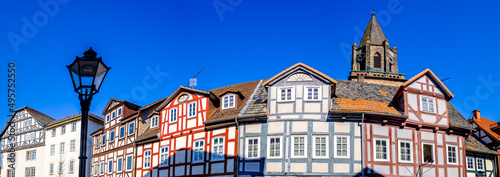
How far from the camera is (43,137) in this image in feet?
205

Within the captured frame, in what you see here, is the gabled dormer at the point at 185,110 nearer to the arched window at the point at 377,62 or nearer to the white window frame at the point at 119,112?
the white window frame at the point at 119,112

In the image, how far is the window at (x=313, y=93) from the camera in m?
31.8

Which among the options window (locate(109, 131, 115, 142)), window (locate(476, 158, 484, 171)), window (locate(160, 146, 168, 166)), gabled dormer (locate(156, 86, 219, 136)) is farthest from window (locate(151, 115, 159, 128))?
window (locate(476, 158, 484, 171))

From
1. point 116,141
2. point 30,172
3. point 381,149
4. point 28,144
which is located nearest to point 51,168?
point 30,172

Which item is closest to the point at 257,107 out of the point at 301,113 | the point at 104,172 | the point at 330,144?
the point at 301,113

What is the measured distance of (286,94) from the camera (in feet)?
105

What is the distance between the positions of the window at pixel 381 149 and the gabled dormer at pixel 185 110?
414 inches

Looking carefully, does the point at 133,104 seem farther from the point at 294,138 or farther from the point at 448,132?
the point at 448,132

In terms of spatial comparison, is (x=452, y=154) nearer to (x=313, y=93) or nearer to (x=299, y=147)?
(x=313, y=93)

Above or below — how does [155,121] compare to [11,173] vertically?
above

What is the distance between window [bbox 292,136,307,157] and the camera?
102ft

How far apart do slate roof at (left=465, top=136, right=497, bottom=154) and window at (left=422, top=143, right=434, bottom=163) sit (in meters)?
3.40

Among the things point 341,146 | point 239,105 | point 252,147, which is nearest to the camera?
point 341,146

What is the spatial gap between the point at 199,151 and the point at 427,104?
539 inches
